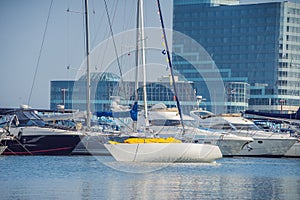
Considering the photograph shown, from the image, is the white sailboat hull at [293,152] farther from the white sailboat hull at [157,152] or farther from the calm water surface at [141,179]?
the white sailboat hull at [157,152]

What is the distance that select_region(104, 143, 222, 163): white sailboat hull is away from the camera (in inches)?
2157

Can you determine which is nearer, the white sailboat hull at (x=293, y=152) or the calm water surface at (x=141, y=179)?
the calm water surface at (x=141, y=179)

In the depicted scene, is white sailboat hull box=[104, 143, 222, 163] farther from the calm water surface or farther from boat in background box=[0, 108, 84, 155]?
boat in background box=[0, 108, 84, 155]

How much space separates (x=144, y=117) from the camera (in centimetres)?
6906

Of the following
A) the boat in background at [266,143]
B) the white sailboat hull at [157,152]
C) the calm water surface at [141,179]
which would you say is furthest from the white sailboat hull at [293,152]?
the white sailboat hull at [157,152]

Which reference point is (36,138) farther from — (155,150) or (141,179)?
(141,179)

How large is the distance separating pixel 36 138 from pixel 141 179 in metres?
22.5

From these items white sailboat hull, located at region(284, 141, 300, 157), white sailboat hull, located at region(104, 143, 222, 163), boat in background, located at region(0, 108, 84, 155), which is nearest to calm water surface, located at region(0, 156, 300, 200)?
white sailboat hull, located at region(104, 143, 222, 163)

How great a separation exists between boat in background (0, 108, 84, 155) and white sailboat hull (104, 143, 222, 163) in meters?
12.9

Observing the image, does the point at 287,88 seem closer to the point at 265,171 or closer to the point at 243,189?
the point at 265,171

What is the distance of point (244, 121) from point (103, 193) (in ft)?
133

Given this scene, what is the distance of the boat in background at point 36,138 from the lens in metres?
67.9

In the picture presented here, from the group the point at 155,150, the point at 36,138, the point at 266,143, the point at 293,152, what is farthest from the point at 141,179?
the point at 293,152

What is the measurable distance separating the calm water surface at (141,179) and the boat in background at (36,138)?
120 inches
